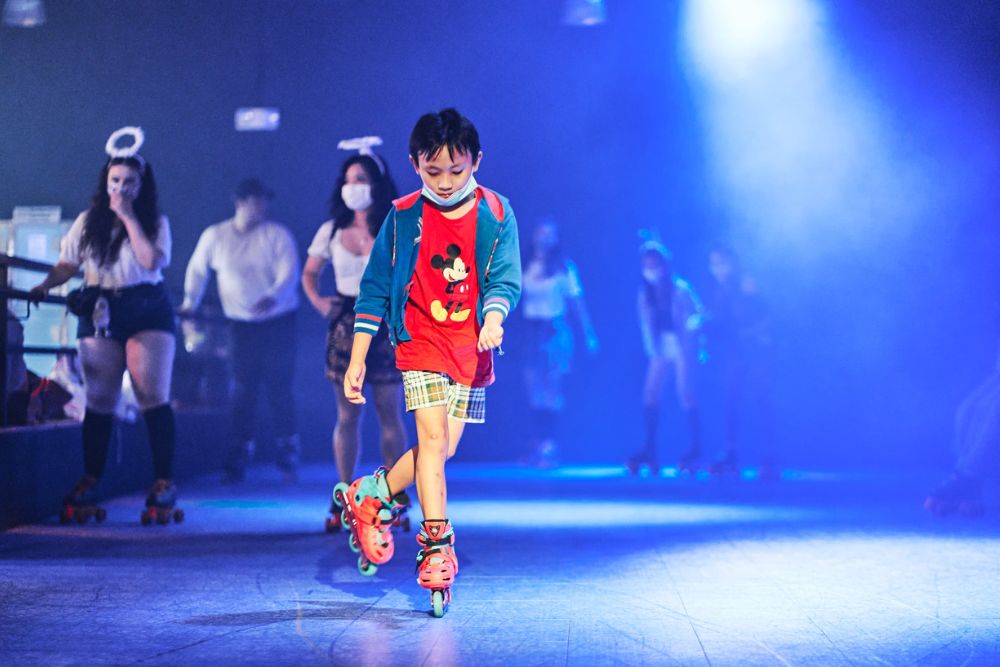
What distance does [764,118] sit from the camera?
1144 cm

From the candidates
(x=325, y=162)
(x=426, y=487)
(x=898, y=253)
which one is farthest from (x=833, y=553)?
(x=325, y=162)

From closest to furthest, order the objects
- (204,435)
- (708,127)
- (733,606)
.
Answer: (733,606) → (204,435) → (708,127)

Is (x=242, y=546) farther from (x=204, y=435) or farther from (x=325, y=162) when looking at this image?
(x=325, y=162)

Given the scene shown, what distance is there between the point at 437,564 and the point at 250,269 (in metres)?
5.71

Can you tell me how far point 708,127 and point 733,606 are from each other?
8757mm

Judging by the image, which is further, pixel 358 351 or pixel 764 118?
pixel 764 118

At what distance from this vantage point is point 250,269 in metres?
8.66

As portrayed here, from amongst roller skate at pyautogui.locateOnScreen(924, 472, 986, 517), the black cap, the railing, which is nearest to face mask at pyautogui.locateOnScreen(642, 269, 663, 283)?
the black cap

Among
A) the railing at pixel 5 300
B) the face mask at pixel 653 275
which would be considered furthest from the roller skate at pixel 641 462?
the railing at pixel 5 300

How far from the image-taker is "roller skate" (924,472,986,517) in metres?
6.18

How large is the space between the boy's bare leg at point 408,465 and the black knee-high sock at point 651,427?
607 centimetres

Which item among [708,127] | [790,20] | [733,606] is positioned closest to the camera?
[733,606]

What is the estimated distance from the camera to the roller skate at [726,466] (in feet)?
31.0

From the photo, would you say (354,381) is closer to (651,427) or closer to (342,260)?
(342,260)
